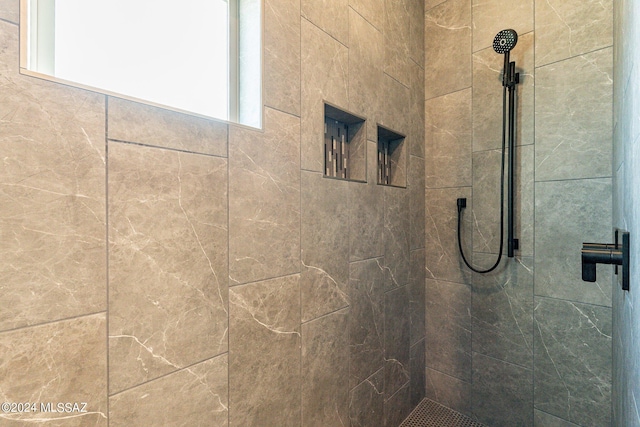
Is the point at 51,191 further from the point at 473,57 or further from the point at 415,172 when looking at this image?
the point at 473,57

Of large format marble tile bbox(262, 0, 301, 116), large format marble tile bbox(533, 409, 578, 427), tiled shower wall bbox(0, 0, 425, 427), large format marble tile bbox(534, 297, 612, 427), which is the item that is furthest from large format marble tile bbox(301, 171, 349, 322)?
large format marble tile bbox(533, 409, 578, 427)

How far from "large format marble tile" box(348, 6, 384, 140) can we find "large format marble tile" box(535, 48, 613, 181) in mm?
917

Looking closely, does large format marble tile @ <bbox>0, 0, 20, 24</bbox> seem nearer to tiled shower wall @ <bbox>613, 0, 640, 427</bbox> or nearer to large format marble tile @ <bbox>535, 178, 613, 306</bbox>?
tiled shower wall @ <bbox>613, 0, 640, 427</bbox>

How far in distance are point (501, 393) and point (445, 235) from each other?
101 cm

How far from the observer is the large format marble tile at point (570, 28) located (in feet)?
5.25

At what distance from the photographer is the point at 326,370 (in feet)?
4.75

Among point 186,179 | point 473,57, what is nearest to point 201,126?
point 186,179

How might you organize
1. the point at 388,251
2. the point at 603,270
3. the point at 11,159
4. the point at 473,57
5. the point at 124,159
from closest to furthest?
the point at 11,159 < the point at 124,159 < the point at 603,270 < the point at 388,251 < the point at 473,57

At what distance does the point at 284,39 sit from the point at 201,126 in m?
0.55

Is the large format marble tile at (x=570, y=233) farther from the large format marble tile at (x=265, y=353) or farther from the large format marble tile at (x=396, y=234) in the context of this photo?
the large format marble tile at (x=265, y=353)

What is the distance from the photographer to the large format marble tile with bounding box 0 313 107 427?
671 millimetres

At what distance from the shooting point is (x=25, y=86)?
69 cm

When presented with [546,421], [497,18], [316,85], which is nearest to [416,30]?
[497,18]

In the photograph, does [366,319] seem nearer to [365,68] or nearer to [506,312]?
[506,312]
